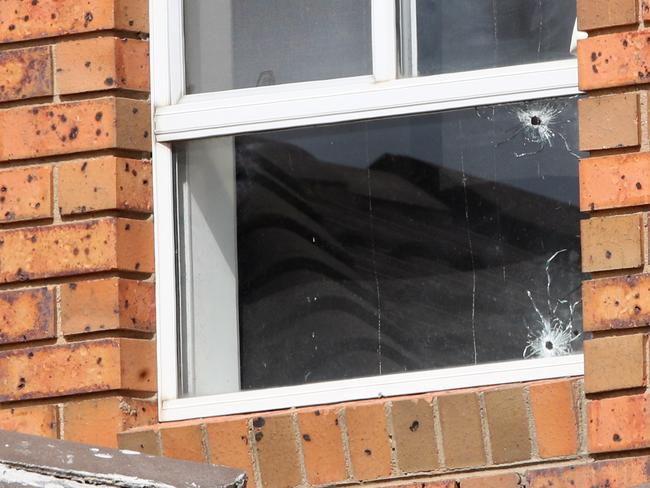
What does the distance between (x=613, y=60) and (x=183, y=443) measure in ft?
3.77

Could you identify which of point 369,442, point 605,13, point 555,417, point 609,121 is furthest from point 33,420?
point 605,13

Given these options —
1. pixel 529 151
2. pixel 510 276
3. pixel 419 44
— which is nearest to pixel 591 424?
pixel 510 276

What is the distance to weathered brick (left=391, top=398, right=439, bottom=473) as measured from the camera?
279 centimetres

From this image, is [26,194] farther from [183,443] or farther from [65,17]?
[183,443]

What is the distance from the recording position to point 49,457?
201cm

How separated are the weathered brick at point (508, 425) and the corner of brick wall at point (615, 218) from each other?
0.42ft

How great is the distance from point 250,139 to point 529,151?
0.62m

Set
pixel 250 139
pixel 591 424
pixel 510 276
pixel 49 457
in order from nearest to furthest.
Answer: pixel 49 457, pixel 591 424, pixel 510 276, pixel 250 139

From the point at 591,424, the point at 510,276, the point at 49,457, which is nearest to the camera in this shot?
the point at 49,457

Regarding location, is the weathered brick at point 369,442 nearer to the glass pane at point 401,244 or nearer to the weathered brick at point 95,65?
the glass pane at point 401,244

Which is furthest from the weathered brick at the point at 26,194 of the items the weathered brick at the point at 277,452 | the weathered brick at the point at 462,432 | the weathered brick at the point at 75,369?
the weathered brick at the point at 462,432

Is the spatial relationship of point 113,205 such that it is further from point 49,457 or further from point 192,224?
point 49,457

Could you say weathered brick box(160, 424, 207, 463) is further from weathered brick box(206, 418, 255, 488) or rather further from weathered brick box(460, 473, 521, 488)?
weathered brick box(460, 473, 521, 488)

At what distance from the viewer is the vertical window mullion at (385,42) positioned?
303cm
